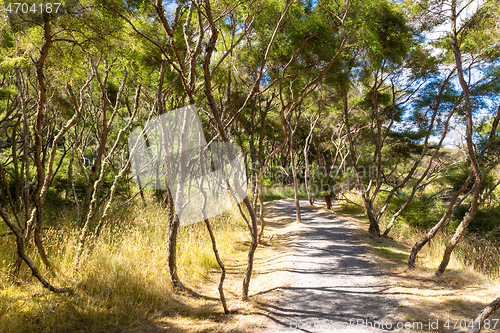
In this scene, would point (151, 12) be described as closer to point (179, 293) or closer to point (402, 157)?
point (179, 293)

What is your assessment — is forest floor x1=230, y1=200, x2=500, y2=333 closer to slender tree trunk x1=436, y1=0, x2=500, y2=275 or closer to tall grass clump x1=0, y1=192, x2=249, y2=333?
slender tree trunk x1=436, y1=0, x2=500, y2=275

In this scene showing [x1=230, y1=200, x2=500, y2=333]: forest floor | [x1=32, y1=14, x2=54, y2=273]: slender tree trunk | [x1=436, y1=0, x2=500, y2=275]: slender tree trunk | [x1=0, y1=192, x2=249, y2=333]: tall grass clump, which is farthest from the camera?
[x1=436, y1=0, x2=500, y2=275]: slender tree trunk

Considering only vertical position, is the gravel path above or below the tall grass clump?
below

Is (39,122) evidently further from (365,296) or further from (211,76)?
(365,296)

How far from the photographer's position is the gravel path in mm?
3145

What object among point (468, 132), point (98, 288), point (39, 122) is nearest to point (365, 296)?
point (468, 132)

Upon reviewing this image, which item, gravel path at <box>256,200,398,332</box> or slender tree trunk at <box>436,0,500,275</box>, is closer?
gravel path at <box>256,200,398,332</box>

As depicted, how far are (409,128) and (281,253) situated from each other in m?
6.83

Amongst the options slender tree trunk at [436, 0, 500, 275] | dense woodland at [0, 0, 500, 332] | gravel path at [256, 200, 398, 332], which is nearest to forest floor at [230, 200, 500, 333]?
gravel path at [256, 200, 398, 332]

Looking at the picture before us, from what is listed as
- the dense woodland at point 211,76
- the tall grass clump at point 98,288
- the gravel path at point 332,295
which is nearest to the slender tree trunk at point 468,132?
the dense woodland at point 211,76

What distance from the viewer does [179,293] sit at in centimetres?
388

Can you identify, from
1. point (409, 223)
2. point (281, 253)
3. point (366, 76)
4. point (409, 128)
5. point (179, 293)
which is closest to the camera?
point (179, 293)

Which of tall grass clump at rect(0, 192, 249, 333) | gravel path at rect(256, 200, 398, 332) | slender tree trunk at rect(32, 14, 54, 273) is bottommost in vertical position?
gravel path at rect(256, 200, 398, 332)

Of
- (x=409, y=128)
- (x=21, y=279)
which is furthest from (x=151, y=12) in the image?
(x=409, y=128)
